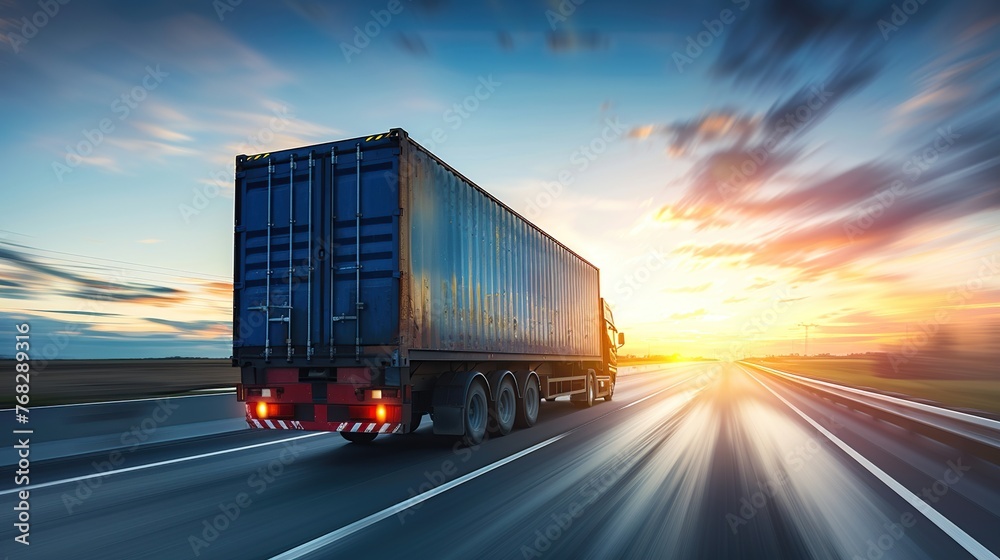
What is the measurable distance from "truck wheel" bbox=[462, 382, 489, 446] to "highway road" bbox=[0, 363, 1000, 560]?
0.26m

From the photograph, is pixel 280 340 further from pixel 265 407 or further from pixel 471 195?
pixel 471 195

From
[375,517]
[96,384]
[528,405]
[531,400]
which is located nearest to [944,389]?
[531,400]

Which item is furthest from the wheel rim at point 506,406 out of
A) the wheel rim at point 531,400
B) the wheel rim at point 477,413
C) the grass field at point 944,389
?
the grass field at point 944,389

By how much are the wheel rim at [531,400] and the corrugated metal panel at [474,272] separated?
79 centimetres

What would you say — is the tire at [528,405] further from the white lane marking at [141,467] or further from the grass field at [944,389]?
the grass field at [944,389]

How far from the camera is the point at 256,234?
965cm

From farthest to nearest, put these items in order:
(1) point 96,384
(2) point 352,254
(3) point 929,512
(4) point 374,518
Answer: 1. (1) point 96,384
2. (2) point 352,254
3. (3) point 929,512
4. (4) point 374,518

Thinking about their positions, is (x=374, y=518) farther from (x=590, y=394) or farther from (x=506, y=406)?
(x=590, y=394)

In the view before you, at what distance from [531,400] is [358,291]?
5851 mm

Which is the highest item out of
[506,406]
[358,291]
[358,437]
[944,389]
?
[358,291]

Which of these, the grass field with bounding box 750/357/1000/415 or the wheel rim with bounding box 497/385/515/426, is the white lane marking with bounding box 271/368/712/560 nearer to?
the wheel rim with bounding box 497/385/515/426

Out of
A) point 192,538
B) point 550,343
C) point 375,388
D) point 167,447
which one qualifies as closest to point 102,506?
point 192,538

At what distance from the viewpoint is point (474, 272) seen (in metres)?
11.1

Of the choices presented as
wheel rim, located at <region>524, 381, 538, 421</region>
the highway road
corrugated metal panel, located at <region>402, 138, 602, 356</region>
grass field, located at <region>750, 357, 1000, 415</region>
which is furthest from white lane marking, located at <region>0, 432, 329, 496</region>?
grass field, located at <region>750, 357, 1000, 415</region>
